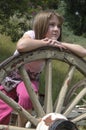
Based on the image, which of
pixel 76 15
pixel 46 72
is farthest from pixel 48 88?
pixel 76 15

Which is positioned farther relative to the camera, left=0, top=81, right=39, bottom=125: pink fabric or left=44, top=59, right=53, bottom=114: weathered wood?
left=0, top=81, right=39, bottom=125: pink fabric

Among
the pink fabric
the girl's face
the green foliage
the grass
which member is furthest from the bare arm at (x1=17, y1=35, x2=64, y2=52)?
the green foliage

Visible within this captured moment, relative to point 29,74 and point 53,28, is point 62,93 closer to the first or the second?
point 29,74

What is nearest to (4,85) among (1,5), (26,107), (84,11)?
(26,107)

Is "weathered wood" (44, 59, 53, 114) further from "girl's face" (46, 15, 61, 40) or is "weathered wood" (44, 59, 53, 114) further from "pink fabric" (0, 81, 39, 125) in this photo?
"girl's face" (46, 15, 61, 40)

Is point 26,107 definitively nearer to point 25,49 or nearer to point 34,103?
point 34,103

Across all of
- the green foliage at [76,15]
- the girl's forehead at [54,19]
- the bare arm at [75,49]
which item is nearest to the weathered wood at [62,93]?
the bare arm at [75,49]

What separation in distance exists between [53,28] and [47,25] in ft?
0.34

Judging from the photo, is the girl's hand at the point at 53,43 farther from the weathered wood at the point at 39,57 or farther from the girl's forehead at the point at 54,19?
the girl's forehead at the point at 54,19

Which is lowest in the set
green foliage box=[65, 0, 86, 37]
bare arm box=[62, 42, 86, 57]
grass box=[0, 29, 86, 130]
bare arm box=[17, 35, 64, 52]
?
green foliage box=[65, 0, 86, 37]

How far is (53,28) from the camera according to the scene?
5137 mm

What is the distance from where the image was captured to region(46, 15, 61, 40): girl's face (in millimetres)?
5121

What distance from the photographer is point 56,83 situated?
543 inches

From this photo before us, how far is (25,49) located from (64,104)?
94 centimetres
